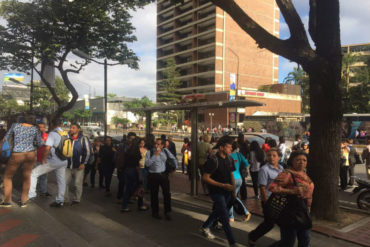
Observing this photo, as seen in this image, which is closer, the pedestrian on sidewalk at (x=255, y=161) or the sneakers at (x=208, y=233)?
the sneakers at (x=208, y=233)

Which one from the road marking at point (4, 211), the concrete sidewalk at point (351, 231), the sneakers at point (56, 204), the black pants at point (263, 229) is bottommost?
the concrete sidewalk at point (351, 231)

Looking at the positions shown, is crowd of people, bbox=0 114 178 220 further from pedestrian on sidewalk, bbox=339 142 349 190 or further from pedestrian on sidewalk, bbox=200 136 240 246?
pedestrian on sidewalk, bbox=339 142 349 190

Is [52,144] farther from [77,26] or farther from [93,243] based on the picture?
[77,26]

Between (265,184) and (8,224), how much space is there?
421 cm

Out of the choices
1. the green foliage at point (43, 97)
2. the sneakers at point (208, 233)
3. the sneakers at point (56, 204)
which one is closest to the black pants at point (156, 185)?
the sneakers at point (208, 233)

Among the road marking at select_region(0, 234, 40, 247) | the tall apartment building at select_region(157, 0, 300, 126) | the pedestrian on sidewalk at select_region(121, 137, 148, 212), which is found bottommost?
the road marking at select_region(0, 234, 40, 247)

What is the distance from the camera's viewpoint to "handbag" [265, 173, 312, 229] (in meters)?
3.38

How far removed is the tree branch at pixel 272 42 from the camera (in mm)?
5824

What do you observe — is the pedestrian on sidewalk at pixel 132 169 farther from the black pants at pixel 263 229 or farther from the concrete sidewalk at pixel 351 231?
the black pants at pixel 263 229

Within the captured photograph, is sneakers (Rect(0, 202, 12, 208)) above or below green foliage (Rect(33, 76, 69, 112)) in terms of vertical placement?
below

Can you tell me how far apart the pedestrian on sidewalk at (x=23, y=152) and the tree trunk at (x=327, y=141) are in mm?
5562

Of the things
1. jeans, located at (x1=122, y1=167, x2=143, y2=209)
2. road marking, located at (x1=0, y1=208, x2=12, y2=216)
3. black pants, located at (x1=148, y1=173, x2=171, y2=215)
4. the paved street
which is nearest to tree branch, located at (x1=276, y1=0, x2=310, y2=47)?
the paved street

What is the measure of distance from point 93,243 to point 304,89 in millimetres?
51501

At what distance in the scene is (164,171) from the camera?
6062mm
